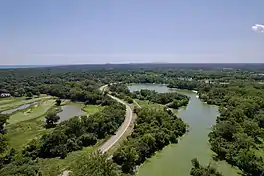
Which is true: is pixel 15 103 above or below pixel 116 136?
below

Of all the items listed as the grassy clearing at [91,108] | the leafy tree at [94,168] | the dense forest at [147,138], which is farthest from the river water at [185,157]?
the grassy clearing at [91,108]

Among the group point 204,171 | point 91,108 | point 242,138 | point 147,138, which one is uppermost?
point 242,138

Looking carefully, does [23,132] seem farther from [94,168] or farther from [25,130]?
[94,168]

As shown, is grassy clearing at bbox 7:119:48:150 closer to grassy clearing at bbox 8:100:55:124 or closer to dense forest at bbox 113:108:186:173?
grassy clearing at bbox 8:100:55:124

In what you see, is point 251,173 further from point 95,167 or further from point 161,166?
point 95,167

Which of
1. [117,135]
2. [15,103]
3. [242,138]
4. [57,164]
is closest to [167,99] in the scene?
[117,135]

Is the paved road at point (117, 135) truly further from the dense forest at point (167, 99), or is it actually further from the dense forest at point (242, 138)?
the dense forest at point (167, 99)

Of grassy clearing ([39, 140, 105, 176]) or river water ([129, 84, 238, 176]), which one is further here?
river water ([129, 84, 238, 176])

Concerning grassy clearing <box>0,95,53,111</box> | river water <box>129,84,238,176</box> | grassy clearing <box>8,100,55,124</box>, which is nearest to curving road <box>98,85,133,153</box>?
river water <box>129,84,238,176</box>
